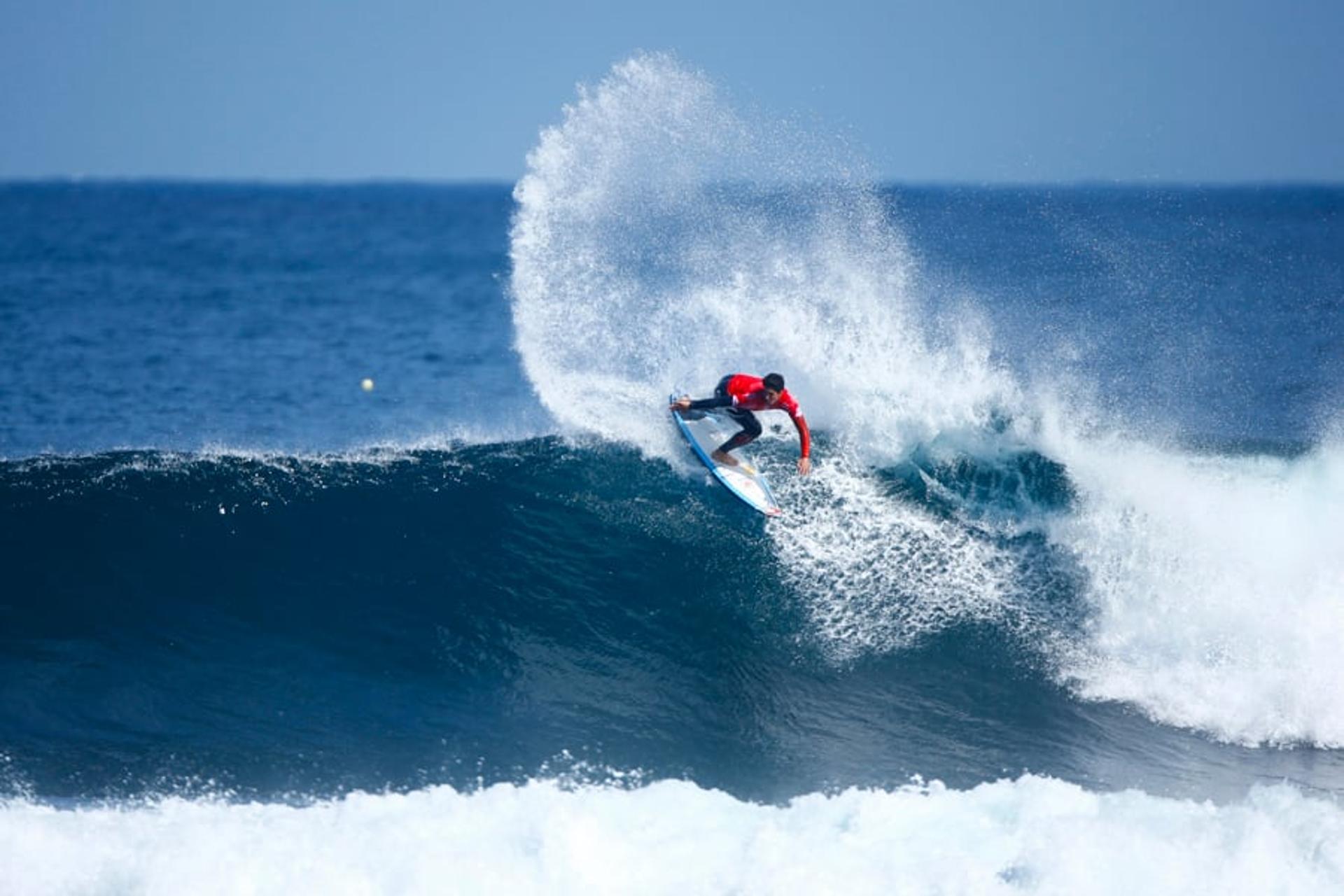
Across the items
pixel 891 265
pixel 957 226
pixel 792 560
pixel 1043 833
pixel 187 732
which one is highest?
pixel 957 226

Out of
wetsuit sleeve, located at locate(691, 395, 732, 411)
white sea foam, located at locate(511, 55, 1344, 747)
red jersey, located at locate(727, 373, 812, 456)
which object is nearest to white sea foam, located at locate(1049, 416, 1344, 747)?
white sea foam, located at locate(511, 55, 1344, 747)

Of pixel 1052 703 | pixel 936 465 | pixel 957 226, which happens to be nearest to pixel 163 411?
pixel 936 465

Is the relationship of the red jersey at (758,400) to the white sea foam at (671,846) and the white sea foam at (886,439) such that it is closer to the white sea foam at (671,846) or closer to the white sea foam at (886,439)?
the white sea foam at (886,439)

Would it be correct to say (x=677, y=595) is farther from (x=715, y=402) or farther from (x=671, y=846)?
(x=671, y=846)

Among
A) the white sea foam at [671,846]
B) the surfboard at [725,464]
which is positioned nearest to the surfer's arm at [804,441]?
the surfboard at [725,464]

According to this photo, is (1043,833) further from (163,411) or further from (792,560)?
(163,411)

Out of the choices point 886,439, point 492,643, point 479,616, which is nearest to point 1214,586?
point 886,439

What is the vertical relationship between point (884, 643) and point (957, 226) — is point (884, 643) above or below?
below

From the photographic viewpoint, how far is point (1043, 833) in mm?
7492

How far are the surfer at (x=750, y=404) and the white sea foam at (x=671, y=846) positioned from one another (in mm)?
3891

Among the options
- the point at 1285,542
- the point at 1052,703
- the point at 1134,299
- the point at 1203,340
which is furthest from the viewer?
the point at 1134,299

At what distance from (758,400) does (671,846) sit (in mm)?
4742

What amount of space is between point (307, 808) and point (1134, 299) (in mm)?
20410

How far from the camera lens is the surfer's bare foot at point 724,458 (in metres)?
12.0
